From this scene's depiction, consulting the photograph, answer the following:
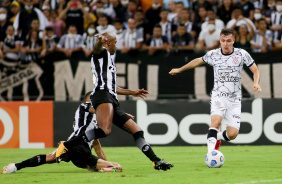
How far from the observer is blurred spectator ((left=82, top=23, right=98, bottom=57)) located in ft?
53.5

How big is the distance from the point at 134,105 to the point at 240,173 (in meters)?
7.23

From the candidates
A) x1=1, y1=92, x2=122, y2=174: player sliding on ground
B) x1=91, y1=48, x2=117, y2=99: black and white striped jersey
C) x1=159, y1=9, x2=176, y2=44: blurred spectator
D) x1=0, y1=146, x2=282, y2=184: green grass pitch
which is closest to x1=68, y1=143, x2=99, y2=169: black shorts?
x1=1, y1=92, x2=122, y2=174: player sliding on ground

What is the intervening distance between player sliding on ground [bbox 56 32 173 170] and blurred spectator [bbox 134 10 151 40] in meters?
8.01

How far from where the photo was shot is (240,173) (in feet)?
29.1

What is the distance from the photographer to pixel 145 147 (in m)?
9.12

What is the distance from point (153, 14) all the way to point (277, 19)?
3.55 metres

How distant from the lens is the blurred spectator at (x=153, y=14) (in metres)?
18.0

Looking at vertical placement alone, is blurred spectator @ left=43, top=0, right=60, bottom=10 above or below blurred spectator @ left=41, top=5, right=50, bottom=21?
above

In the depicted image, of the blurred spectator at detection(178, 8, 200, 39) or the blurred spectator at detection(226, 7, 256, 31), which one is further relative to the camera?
the blurred spectator at detection(178, 8, 200, 39)

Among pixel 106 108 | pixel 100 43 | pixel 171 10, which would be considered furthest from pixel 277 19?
pixel 106 108

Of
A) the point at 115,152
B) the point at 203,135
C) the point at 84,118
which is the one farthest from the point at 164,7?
the point at 84,118

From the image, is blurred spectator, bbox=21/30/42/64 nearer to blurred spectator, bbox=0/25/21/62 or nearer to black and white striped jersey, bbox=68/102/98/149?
blurred spectator, bbox=0/25/21/62

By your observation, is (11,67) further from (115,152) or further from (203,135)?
(203,135)

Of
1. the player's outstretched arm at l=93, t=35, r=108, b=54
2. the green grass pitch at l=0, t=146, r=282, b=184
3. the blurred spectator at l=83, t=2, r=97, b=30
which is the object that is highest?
the blurred spectator at l=83, t=2, r=97, b=30
